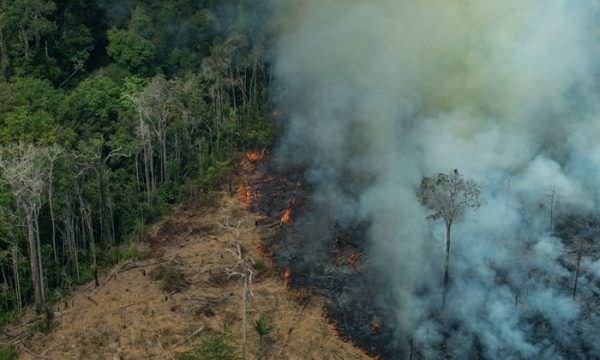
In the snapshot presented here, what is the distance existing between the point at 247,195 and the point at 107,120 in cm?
934

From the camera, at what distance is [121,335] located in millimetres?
29719

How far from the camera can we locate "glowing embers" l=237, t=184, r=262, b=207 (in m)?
40.9

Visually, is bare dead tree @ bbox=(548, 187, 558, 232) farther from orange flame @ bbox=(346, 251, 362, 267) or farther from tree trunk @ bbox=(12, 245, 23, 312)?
tree trunk @ bbox=(12, 245, 23, 312)

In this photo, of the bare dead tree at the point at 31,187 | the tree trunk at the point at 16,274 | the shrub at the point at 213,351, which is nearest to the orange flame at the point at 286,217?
the shrub at the point at 213,351

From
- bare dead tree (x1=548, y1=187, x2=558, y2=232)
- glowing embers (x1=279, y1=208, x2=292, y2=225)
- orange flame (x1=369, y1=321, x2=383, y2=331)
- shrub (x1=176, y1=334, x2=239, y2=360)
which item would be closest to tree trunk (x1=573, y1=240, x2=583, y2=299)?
bare dead tree (x1=548, y1=187, x2=558, y2=232)

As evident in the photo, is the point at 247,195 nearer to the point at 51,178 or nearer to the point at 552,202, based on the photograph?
the point at 51,178

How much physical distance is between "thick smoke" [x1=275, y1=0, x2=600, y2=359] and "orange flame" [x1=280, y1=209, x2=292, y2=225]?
5.96 feet

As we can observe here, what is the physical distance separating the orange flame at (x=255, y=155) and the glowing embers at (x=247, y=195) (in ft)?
10.0

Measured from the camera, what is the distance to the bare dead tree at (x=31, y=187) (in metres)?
29.1

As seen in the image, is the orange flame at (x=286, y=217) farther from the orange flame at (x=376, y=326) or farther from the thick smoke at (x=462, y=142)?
the orange flame at (x=376, y=326)

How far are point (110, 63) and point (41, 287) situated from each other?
2372cm

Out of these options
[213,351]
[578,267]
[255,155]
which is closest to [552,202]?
[578,267]

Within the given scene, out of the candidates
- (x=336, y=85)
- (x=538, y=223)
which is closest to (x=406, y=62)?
(x=336, y=85)

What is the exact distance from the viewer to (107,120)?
42.9m
